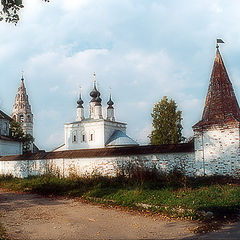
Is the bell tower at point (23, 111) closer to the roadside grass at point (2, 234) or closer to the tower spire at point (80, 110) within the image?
the tower spire at point (80, 110)

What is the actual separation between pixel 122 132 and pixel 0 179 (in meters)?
26.2

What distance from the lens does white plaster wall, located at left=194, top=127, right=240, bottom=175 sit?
1242cm

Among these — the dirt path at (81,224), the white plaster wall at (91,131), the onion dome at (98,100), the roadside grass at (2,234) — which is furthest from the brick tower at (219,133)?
the onion dome at (98,100)

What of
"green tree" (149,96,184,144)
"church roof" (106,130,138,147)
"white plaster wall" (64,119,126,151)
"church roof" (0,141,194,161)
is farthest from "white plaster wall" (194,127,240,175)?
"white plaster wall" (64,119,126,151)

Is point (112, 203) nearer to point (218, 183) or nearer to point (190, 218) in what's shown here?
point (190, 218)

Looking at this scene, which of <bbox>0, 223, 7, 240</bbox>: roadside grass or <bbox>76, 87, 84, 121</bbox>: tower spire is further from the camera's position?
<bbox>76, 87, 84, 121</bbox>: tower spire

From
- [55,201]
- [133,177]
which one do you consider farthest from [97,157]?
[55,201]

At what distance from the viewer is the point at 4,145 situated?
28.9 meters

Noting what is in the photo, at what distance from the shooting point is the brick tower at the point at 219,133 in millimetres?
12508

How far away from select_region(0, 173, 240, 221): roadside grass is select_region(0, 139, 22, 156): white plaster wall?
548 inches

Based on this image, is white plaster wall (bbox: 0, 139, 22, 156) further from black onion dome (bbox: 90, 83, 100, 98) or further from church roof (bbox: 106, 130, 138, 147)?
black onion dome (bbox: 90, 83, 100, 98)

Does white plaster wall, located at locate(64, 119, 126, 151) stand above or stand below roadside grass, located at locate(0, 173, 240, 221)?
above

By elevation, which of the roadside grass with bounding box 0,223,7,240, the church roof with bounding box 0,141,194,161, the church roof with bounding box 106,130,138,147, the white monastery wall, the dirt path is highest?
the church roof with bounding box 106,130,138,147

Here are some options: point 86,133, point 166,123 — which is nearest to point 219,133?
point 166,123
